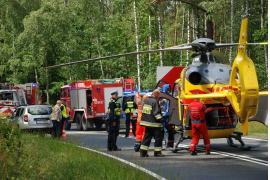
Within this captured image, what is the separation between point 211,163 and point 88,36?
3624 cm

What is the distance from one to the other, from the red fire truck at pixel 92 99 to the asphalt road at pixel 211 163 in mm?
11721

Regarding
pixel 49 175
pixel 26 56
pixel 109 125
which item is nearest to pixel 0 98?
pixel 26 56

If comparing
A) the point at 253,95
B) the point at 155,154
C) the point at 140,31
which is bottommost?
the point at 155,154

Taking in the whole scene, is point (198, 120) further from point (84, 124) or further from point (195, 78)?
point (84, 124)

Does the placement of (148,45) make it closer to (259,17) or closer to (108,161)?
(259,17)

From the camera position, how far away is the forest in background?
147 ft

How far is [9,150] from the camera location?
10258mm

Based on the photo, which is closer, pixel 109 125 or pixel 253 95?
pixel 253 95

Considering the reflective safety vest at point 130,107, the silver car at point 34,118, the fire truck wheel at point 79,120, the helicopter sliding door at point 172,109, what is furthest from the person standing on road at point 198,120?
the fire truck wheel at point 79,120

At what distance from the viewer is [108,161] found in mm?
12992

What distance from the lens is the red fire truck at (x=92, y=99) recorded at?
30.4 metres

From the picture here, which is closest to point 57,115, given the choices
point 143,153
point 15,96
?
point 143,153

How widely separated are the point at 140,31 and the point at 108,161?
36.4 m

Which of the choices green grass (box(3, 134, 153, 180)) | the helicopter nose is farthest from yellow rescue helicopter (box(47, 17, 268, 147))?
green grass (box(3, 134, 153, 180))
